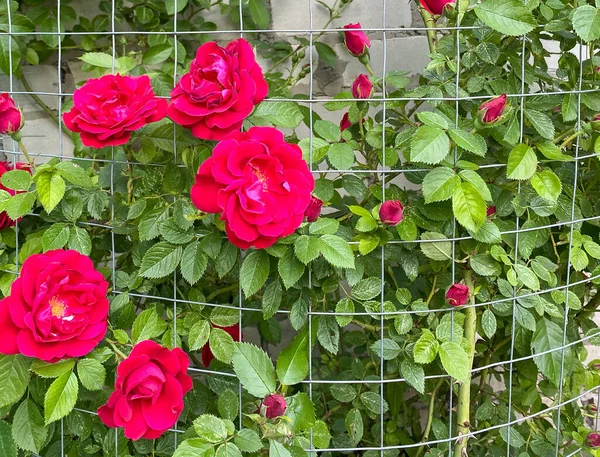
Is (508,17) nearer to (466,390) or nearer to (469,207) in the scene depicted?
(469,207)

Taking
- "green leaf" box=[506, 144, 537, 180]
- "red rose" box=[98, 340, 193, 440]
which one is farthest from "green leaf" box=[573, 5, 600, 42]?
"red rose" box=[98, 340, 193, 440]

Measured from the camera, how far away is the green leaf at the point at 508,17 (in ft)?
3.15

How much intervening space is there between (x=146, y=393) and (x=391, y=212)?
454mm

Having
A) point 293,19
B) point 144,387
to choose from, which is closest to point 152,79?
point 144,387

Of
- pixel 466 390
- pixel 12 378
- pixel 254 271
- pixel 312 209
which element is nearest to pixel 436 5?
pixel 312 209

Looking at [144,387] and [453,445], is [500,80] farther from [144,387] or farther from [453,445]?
[144,387]

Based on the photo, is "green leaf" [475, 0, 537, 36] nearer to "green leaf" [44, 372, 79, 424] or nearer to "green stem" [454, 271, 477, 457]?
"green stem" [454, 271, 477, 457]

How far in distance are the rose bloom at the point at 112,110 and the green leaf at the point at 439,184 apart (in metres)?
0.43

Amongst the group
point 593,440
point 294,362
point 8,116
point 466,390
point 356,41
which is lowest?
point 593,440

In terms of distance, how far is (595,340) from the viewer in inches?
46.8

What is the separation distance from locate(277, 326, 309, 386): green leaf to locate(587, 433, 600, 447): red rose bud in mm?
576

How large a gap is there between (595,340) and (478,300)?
0.87 ft

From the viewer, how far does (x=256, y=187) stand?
886mm

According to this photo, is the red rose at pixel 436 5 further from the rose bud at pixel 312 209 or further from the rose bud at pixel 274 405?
the rose bud at pixel 274 405
